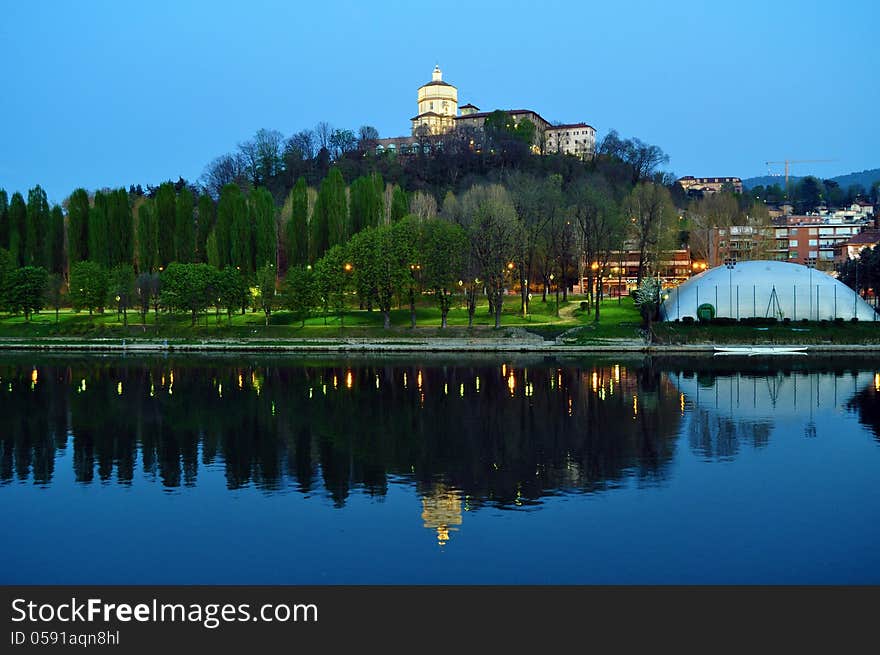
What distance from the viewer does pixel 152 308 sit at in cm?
7362

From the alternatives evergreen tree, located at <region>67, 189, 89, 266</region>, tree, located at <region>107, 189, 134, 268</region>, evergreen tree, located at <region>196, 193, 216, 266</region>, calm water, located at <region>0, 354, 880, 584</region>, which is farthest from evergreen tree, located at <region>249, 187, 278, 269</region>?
calm water, located at <region>0, 354, 880, 584</region>

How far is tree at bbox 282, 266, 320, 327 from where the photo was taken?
2399 inches

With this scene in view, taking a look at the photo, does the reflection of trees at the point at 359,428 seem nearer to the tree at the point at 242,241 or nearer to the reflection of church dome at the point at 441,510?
the reflection of church dome at the point at 441,510

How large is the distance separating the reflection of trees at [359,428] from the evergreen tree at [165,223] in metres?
37.3

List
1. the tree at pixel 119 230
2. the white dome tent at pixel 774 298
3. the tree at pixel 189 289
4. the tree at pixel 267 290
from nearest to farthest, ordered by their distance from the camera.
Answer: the white dome tent at pixel 774 298 < the tree at pixel 267 290 < the tree at pixel 189 289 < the tree at pixel 119 230

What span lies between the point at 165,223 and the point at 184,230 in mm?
1812

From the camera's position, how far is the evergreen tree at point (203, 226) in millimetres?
80125

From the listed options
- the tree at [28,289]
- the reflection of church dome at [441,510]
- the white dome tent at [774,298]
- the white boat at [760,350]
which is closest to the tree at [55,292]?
the tree at [28,289]

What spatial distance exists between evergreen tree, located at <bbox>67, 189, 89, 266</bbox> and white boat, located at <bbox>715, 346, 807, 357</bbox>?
56.5 m

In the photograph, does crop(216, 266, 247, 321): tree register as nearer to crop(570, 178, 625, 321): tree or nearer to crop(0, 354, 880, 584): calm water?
crop(570, 178, 625, 321): tree

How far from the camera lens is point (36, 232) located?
7994 cm

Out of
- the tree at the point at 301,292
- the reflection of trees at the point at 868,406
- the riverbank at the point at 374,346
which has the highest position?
the tree at the point at 301,292

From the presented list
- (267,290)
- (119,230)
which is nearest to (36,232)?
(119,230)
